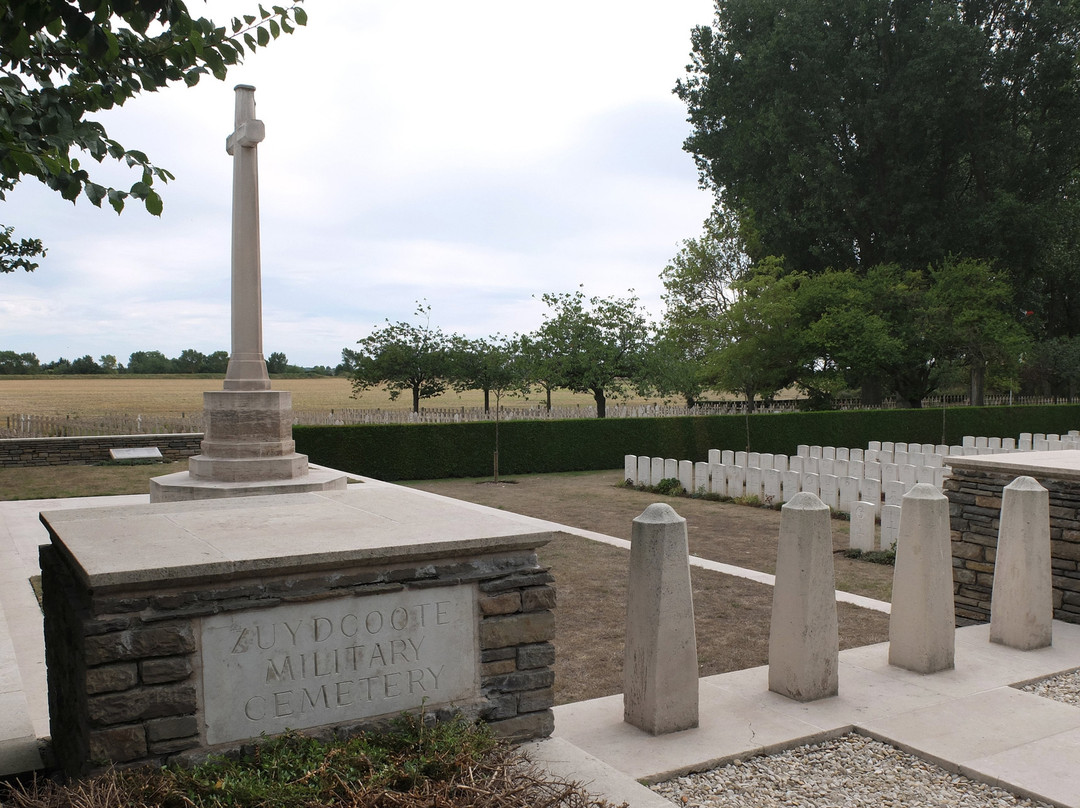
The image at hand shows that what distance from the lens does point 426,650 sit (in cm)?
312

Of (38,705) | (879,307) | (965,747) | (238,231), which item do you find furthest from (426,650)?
(879,307)

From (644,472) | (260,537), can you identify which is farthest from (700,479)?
(260,537)

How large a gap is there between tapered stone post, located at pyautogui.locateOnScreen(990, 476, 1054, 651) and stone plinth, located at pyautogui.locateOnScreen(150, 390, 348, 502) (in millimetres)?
7161

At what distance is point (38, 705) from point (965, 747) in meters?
4.67

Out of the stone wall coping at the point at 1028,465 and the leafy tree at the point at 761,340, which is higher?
the leafy tree at the point at 761,340

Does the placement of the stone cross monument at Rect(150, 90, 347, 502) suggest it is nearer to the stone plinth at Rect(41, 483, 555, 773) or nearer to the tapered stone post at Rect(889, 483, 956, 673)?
the stone plinth at Rect(41, 483, 555, 773)

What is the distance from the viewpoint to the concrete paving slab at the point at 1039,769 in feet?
10.6

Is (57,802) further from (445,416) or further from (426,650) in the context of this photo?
(445,416)

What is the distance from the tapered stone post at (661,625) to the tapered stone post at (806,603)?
2.26ft

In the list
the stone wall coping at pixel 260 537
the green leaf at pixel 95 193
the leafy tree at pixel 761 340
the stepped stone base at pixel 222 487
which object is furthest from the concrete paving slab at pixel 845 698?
the leafy tree at pixel 761 340

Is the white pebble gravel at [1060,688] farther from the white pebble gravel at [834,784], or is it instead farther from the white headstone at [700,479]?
the white headstone at [700,479]

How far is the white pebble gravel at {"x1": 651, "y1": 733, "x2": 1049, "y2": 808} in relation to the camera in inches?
125

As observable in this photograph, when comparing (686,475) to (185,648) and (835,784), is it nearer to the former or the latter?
(835,784)

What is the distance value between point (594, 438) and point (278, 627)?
1639 cm
